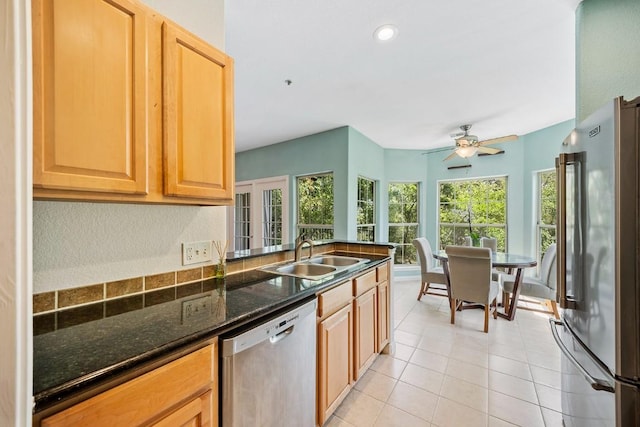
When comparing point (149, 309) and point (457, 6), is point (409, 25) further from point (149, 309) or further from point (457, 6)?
point (149, 309)

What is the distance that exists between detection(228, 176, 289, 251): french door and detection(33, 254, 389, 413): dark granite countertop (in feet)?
11.1

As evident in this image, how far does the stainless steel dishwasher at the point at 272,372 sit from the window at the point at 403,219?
4.30m

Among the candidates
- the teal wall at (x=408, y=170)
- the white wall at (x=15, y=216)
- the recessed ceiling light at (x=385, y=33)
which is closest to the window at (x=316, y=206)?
the teal wall at (x=408, y=170)

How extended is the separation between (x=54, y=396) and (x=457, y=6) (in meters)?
2.54

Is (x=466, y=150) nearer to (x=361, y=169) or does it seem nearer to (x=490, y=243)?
(x=361, y=169)

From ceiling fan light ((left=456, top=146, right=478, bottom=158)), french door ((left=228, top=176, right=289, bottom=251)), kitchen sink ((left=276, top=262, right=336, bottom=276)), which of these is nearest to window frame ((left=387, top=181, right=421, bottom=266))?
ceiling fan light ((left=456, top=146, right=478, bottom=158))

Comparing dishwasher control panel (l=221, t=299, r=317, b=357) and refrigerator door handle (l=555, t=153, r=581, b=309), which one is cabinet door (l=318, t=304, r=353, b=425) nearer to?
dishwasher control panel (l=221, t=299, r=317, b=357)

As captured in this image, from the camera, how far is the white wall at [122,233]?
1062 millimetres

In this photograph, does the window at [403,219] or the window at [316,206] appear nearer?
the window at [316,206]

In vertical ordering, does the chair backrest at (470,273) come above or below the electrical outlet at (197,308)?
below

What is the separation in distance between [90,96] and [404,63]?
2306 mm

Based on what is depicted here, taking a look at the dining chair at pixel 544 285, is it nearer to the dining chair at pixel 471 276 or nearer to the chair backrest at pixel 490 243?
the dining chair at pixel 471 276

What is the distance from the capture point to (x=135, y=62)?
103cm

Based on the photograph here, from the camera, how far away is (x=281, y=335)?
4.03ft
